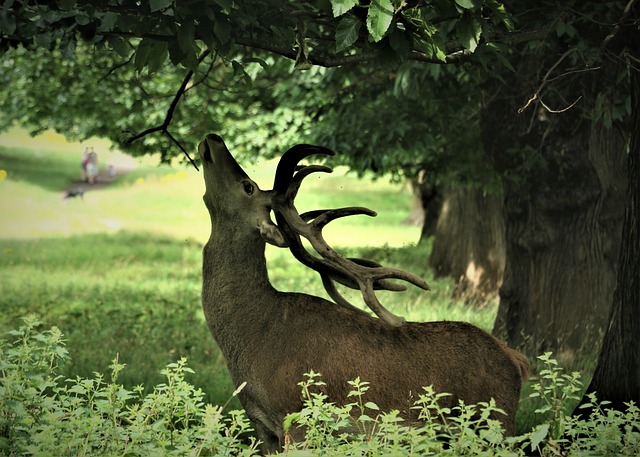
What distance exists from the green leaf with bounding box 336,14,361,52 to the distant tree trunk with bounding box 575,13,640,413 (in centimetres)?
336

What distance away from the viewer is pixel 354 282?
6.83m

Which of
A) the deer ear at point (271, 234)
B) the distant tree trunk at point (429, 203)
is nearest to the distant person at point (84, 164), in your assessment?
the distant tree trunk at point (429, 203)

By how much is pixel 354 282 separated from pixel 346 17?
5.57ft

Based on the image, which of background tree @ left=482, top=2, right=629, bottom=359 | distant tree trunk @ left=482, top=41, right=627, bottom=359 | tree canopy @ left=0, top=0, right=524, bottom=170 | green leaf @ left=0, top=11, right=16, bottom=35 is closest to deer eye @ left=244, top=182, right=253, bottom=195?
tree canopy @ left=0, top=0, right=524, bottom=170

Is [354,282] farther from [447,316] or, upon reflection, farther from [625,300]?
[447,316]

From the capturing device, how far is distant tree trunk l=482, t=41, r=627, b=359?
1248cm

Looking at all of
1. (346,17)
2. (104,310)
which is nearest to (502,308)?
(104,310)

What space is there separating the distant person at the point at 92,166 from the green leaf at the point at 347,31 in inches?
1278

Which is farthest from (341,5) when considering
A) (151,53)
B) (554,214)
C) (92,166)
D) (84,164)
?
(84,164)

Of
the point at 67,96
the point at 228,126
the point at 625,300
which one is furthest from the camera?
the point at 67,96

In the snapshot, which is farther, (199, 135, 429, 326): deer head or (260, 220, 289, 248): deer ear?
(199, 135, 429, 326): deer head

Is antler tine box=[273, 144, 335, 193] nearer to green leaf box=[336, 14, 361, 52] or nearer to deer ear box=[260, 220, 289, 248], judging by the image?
deer ear box=[260, 220, 289, 248]

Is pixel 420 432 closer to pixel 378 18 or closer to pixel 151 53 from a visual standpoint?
pixel 378 18

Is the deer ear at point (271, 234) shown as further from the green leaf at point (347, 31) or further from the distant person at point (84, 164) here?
the distant person at point (84, 164)
